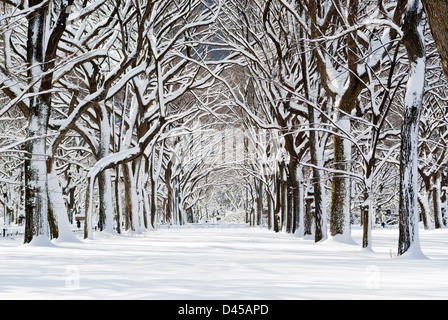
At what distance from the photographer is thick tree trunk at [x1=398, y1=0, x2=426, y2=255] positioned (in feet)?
35.9

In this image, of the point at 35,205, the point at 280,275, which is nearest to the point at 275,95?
the point at 35,205

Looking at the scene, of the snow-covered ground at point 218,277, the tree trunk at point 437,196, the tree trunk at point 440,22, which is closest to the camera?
the tree trunk at point 440,22

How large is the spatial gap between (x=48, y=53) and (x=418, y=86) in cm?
965

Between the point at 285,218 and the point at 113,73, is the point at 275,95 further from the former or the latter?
the point at 285,218

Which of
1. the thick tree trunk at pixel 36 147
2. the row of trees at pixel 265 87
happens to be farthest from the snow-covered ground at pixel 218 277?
the thick tree trunk at pixel 36 147

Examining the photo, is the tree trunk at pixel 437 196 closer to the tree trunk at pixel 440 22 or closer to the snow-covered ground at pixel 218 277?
the snow-covered ground at pixel 218 277

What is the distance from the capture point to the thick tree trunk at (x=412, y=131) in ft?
35.9

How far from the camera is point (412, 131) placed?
36.0ft

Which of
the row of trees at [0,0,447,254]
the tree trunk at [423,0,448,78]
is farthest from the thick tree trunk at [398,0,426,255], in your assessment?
the tree trunk at [423,0,448,78]

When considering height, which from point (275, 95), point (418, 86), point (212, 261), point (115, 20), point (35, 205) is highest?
point (115, 20)

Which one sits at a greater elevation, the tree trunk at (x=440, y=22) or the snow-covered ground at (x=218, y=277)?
the tree trunk at (x=440, y=22)

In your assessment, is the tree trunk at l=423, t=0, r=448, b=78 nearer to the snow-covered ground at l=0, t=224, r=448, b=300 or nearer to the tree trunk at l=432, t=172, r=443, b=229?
the snow-covered ground at l=0, t=224, r=448, b=300

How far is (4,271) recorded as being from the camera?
830cm
